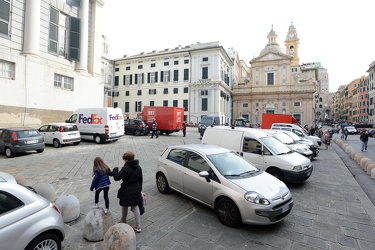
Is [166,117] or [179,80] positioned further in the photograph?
[179,80]

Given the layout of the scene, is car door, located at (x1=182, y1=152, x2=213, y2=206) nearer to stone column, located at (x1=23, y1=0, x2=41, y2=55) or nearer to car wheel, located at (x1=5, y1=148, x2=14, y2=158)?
car wheel, located at (x1=5, y1=148, x2=14, y2=158)

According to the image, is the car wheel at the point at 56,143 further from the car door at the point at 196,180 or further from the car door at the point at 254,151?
the car door at the point at 254,151

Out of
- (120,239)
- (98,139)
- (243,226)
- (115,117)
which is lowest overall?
(243,226)

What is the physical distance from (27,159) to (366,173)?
49.4 feet

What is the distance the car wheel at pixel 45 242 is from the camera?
270cm

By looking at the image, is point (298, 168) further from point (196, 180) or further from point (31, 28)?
point (31, 28)

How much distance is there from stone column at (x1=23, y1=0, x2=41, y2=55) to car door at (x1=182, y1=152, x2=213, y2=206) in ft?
59.4

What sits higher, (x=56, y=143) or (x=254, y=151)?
(x=254, y=151)

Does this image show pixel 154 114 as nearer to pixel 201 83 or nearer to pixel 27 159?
pixel 27 159

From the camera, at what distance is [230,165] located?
5.01 meters

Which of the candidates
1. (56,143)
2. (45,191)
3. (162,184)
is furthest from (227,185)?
(56,143)

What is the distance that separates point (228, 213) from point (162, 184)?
2.36m

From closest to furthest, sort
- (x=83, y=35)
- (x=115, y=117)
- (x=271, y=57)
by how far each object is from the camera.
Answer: (x=115, y=117), (x=83, y=35), (x=271, y=57)

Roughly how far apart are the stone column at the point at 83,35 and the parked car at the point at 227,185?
19.5m
